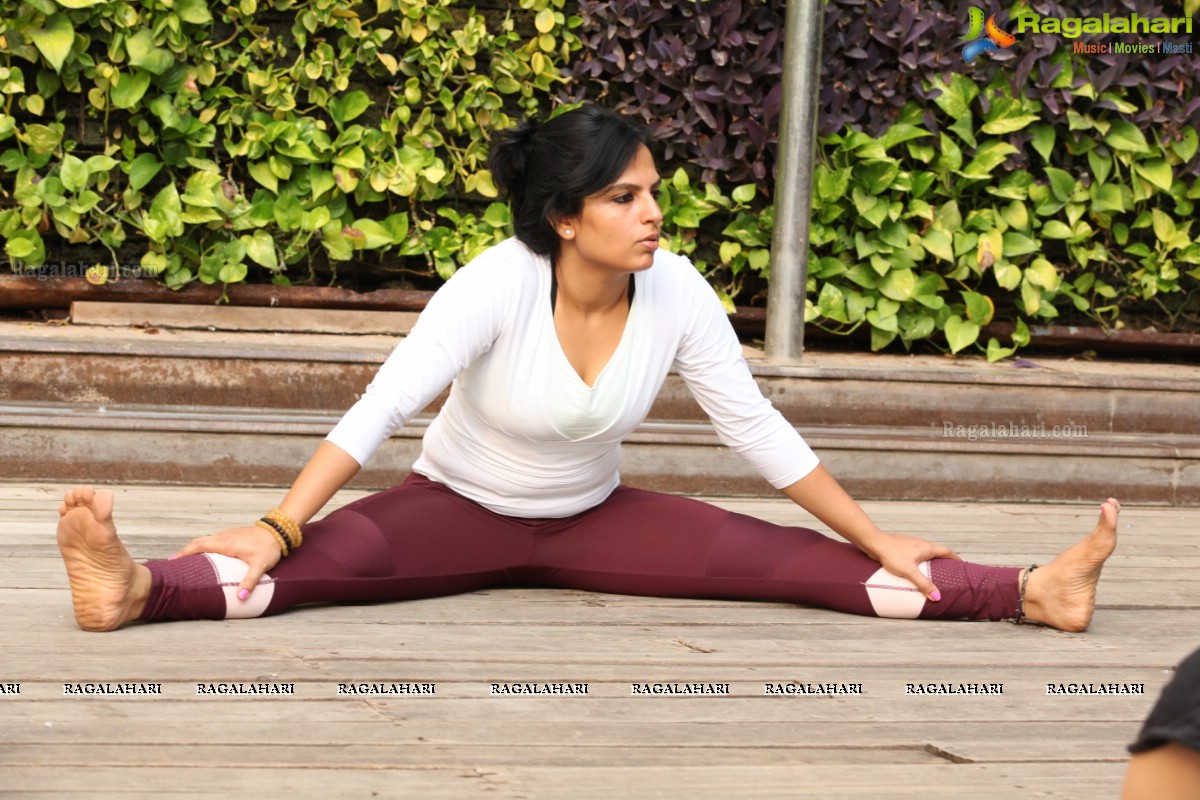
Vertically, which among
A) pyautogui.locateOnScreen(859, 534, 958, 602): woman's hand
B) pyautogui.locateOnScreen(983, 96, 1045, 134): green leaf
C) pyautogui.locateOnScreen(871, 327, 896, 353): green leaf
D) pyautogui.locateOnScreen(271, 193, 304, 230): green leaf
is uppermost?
pyautogui.locateOnScreen(983, 96, 1045, 134): green leaf

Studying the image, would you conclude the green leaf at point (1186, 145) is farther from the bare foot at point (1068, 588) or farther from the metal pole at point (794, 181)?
the bare foot at point (1068, 588)

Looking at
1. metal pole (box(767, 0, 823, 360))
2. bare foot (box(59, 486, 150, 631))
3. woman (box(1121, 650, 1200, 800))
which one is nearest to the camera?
woman (box(1121, 650, 1200, 800))

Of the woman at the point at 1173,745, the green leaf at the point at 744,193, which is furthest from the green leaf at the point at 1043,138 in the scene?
the woman at the point at 1173,745

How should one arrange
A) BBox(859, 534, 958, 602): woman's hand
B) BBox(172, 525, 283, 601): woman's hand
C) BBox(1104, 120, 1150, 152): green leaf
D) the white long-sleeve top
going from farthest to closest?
1. BBox(1104, 120, 1150, 152): green leaf
2. BBox(859, 534, 958, 602): woman's hand
3. the white long-sleeve top
4. BBox(172, 525, 283, 601): woman's hand

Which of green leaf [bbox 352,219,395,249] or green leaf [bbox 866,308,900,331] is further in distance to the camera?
green leaf [bbox 866,308,900,331]

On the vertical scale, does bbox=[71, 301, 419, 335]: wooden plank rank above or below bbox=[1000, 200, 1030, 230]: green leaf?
below

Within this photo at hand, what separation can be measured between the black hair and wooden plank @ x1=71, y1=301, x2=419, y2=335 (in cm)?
157

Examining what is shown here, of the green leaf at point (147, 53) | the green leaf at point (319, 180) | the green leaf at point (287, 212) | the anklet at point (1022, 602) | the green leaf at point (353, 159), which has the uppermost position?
the green leaf at point (147, 53)

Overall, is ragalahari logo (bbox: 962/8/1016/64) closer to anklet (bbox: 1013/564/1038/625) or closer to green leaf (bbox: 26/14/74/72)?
anklet (bbox: 1013/564/1038/625)

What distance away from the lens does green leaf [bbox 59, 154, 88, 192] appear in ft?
13.0

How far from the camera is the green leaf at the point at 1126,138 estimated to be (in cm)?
439

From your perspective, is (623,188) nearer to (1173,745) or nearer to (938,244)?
(1173,745)

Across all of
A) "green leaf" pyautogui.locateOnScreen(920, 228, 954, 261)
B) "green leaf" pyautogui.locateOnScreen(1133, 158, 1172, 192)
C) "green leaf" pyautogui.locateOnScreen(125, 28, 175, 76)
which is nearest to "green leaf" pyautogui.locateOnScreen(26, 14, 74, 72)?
"green leaf" pyautogui.locateOnScreen(125, 28, 175, 76)

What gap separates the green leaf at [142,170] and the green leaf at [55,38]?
12.6 inches
